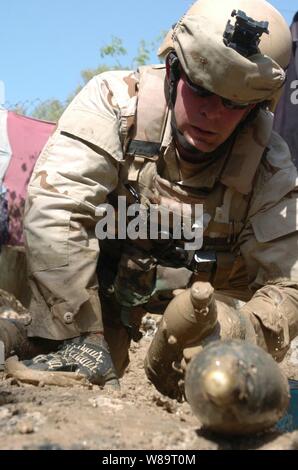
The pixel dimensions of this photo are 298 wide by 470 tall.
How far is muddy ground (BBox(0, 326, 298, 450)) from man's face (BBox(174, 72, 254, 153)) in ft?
4.33

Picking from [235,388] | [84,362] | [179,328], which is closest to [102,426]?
[235,388]

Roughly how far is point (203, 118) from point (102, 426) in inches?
65.8

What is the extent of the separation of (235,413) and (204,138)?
1746 mm

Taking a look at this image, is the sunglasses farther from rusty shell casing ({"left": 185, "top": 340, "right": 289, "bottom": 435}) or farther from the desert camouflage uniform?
rusty shell casing ({"left": 185, "top": 340, "right": 289, "bottom": 435})

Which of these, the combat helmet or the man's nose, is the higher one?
the combat helmet

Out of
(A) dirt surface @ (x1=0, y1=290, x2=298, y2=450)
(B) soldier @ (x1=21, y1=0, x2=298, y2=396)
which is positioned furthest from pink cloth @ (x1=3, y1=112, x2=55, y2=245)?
(A) dirt surface @ (x1=0, y1=290, x2=298, y2=450)

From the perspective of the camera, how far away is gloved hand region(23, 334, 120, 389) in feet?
9.68

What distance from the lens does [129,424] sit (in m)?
2.16

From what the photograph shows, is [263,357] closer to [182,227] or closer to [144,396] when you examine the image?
[144,396]

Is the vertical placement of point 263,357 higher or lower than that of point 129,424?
higher
